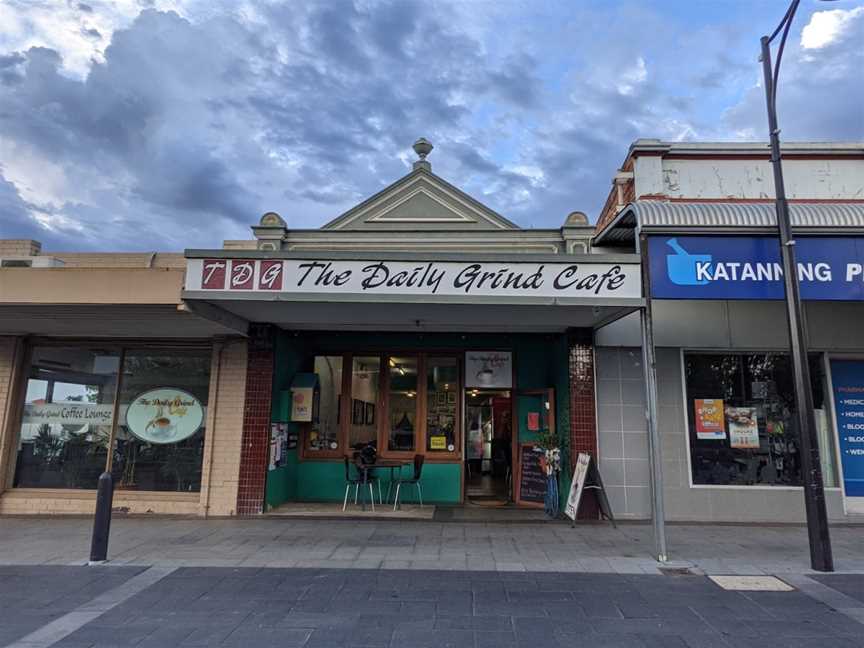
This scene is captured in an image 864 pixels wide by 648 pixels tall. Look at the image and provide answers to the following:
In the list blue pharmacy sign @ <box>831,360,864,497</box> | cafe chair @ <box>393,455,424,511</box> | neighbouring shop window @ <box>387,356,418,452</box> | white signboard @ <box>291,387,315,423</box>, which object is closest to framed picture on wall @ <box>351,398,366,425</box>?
neighbouring shop window @ <box>387,356,418,452</box>

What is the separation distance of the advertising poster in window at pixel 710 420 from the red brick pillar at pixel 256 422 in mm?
7445

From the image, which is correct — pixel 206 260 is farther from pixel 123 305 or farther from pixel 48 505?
pixel 48 505

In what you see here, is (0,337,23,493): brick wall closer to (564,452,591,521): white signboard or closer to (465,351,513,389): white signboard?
(465,351,513,389): white signboard

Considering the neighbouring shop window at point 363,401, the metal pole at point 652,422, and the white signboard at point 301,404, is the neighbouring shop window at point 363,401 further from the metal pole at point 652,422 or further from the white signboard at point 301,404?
the metal pole at point 652,422

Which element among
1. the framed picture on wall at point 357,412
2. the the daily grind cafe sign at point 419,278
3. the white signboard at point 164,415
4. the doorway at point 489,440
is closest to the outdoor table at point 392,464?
the framed picture on wall at point 357,412

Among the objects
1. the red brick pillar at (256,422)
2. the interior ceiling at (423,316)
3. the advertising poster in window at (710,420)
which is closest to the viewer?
the interior ceiling at (423,316)

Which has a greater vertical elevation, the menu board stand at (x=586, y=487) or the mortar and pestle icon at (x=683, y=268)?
the mortar and pestle icon at (x=683, y=268)

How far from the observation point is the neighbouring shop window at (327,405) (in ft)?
35.6

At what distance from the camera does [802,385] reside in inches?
258

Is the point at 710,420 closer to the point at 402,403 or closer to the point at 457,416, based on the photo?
the point at 457,416

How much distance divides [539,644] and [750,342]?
7.20 metres

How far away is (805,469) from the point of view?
6.38 metres

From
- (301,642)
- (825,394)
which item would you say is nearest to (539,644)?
(301,642)

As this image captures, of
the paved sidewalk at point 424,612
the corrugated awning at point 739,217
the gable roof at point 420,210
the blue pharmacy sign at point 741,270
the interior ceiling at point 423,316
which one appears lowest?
the paved sidewalk at point 424,612
